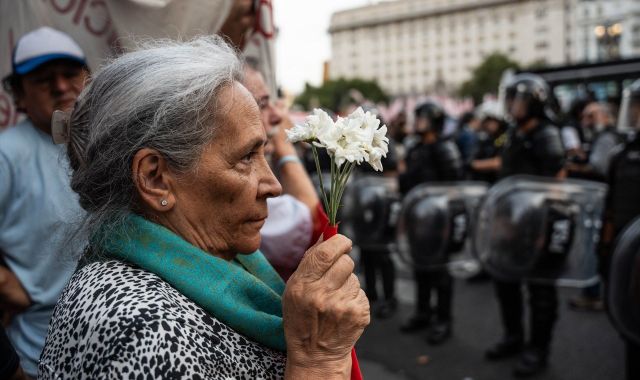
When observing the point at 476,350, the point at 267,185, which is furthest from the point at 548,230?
the point at 267,185

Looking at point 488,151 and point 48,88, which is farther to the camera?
point 488,151

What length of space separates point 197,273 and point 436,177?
5.04 metres

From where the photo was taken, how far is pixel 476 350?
5262 mm

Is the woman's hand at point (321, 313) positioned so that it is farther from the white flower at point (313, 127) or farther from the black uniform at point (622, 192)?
the black uniform at point (622, 192)

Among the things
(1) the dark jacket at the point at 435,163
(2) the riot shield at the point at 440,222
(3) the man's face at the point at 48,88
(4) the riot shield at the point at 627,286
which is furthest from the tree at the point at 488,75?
(3) the man's face at the point at 48,88

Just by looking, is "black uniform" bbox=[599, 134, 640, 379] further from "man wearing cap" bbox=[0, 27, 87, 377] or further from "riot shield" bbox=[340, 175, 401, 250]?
"man wearing cap" bbox=[0, 27, 87, 377]

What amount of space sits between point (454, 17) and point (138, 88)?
4294 inches

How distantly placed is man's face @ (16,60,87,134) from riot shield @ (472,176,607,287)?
3675 mm

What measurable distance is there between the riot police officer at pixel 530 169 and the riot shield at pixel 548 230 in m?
0.14

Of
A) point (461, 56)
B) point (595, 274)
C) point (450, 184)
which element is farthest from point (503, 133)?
point (461, 56)

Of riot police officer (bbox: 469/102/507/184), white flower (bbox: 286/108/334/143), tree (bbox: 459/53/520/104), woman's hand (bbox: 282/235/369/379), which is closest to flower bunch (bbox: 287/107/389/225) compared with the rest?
white flower (bbox: 286/108/334/143)

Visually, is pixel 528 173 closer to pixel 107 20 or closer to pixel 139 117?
pixel 107 20

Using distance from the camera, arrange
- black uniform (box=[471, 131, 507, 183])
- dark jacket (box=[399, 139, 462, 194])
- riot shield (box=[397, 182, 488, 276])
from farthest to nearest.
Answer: black uniform (box=[471, 131, 507, 183])
dark jacket (box=[399, 139, 462, 194])
riot shield (box=[397, 182, 488, 276])

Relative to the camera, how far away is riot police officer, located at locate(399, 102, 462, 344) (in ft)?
18.7
